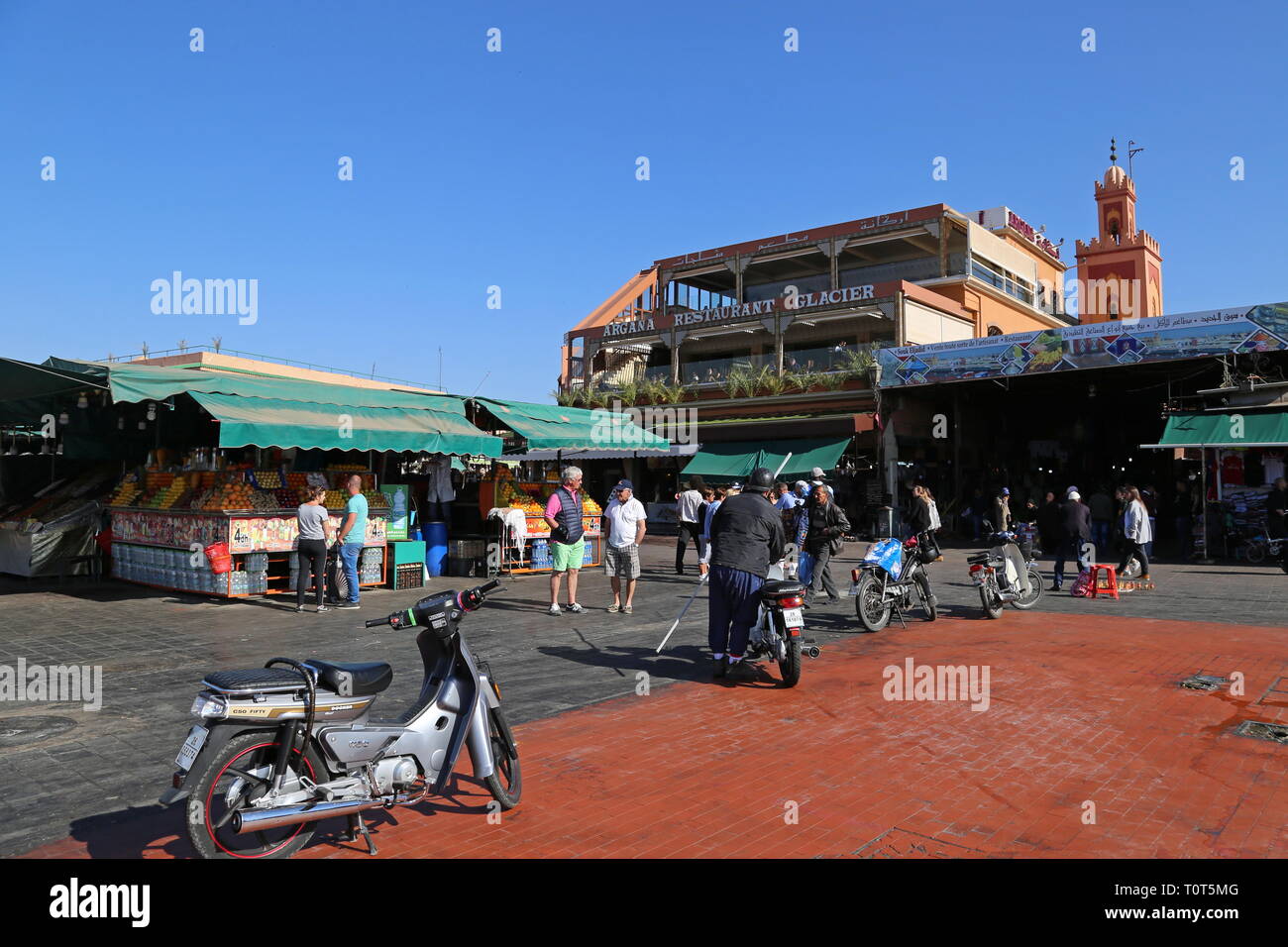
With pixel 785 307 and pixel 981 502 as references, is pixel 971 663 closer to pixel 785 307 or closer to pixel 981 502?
pixel 981 502

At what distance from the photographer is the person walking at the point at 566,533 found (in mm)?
10977

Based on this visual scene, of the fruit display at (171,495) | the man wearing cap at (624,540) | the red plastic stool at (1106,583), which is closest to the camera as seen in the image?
the man wearing cap at (624,540)

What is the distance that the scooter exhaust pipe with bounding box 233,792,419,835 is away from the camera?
3471 millimetres

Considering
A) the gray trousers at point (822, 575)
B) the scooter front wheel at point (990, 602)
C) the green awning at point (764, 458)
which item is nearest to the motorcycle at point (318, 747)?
the scooter front wheel at point (990, 602)

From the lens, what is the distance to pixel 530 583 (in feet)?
47.3

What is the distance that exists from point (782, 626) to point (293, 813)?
14.2 feet

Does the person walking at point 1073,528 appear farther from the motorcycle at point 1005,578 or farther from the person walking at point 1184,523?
the person walking at point 1184,523

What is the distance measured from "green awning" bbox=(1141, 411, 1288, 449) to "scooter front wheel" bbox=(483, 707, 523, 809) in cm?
1822

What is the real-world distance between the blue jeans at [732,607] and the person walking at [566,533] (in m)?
3.91

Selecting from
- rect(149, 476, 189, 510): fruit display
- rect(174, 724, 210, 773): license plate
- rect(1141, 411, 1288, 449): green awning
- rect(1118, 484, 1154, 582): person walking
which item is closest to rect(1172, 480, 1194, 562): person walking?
rect(1141, 411, 1288, 449): green awning

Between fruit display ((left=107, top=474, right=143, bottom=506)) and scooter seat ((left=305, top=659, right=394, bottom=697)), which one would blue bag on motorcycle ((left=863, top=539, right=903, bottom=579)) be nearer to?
scooter seat ((left=305, top=659, right=394, bottom=697))

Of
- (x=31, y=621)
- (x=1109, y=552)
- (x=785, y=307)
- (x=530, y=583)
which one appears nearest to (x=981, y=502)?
(x=1109, y=552)
